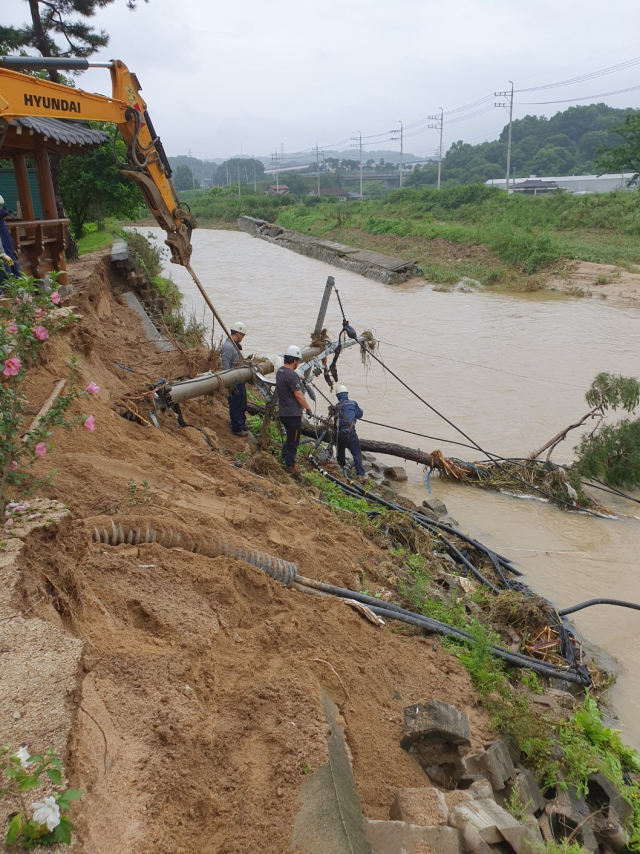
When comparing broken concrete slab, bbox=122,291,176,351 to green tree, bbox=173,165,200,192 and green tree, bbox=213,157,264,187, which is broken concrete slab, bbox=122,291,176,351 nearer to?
green tree, bbox=173,165,200,192

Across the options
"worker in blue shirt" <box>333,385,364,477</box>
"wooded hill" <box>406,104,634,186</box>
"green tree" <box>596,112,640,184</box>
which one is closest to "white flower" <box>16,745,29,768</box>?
"worker in blue shirt" <box>333,385,364,477</box>

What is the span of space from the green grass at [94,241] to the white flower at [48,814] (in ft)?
57.3

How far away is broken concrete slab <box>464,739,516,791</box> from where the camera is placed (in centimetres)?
354

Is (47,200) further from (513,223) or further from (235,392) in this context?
(513,223)

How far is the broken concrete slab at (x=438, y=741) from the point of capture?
3492mm

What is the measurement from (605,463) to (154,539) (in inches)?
302

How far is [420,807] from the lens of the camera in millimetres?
3039

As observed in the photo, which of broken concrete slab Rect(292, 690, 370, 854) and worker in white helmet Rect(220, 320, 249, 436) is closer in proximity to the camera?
broken concrete slab Rect(292, 690, 370, 854)

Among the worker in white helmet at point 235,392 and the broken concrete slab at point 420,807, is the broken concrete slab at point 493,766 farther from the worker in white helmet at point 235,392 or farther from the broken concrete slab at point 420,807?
the worker in white helmet at point 235,392

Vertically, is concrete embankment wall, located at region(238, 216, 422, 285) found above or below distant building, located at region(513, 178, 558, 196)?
below

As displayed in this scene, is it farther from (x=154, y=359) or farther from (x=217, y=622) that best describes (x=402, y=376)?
(x=217, y=622)

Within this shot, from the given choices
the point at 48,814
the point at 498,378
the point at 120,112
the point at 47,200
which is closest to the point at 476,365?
the point at 498,378

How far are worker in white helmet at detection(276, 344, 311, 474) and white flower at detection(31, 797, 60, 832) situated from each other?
6.05 meters

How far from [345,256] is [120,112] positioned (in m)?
28.3
